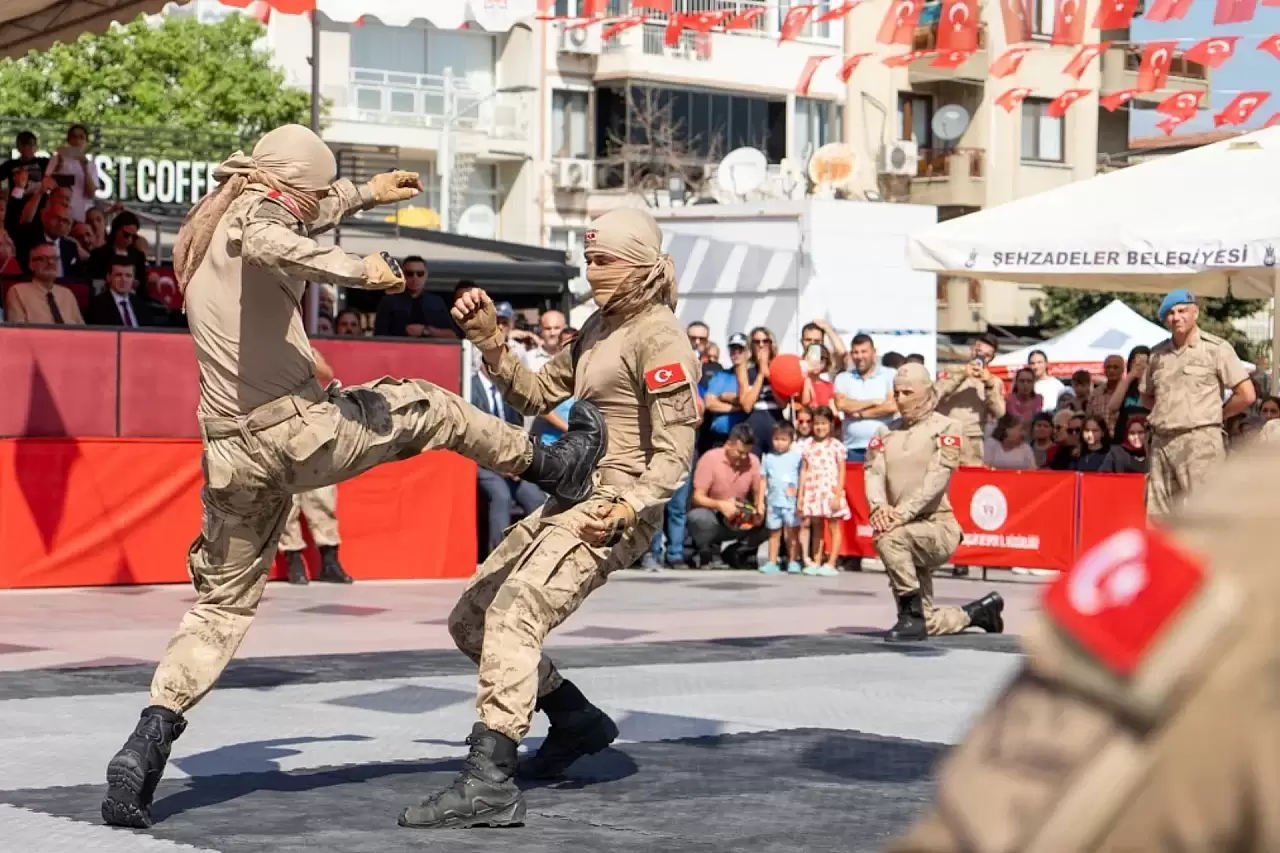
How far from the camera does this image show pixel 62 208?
17156 millimetres

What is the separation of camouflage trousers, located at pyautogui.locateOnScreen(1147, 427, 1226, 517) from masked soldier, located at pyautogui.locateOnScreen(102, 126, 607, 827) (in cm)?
662

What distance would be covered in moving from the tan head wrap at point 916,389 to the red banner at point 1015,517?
198 inches

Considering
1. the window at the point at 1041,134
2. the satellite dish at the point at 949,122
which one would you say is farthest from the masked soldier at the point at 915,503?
the window at the point at 1041,134

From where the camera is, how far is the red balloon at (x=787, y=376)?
18.0 m

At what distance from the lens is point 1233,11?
56.0 ft

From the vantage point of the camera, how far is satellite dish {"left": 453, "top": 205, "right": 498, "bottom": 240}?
172 feet

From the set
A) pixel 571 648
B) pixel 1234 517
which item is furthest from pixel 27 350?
pixel 1234 517

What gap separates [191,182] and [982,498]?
343 inches

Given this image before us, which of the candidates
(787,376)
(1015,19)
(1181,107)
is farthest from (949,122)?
(787,376)

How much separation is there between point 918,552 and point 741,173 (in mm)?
21752

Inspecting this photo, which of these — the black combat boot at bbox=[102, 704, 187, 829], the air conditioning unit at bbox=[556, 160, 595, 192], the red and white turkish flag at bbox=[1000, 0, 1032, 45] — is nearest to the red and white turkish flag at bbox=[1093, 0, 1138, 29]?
the red and white turkish flag at bbox=[1000, 0, 1032, 45]

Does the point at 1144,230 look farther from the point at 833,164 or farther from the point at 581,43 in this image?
the point at 581,43

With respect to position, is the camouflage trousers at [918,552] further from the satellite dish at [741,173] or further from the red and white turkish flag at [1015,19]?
the satellite dish at [741,173]

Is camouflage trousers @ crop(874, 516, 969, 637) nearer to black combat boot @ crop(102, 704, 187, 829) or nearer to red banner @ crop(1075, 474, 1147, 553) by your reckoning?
red banner @ crop(1075, 474, 1147, 553)
